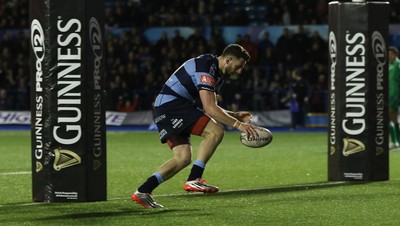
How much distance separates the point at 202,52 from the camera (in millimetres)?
30750

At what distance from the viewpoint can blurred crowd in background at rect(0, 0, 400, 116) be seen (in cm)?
2997

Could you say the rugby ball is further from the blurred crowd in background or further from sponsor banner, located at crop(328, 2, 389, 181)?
the blurred crowd in background

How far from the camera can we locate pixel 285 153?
19.8 metres

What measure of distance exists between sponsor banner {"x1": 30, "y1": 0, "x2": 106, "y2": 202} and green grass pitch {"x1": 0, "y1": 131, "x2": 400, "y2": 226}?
0.25m

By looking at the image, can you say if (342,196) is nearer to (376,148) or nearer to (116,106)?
(376,148)

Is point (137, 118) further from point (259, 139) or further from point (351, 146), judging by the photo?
point (259, 139)

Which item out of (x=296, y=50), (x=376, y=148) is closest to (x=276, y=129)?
(x=296, y=50)

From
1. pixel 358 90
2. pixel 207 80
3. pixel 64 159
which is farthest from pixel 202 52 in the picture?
pixel 207 80

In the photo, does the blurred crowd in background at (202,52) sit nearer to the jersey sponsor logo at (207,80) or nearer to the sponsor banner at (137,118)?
the sponsor banner at (137,118)

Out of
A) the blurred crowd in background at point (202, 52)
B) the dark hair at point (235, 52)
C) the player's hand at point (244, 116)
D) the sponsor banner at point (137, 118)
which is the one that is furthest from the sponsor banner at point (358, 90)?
the sponsor banner at point (137, 118)

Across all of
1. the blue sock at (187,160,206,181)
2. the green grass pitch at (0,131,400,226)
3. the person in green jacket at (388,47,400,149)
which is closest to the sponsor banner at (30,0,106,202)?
the green grass pitch at (0,131,400,226)

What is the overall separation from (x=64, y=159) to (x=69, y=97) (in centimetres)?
62

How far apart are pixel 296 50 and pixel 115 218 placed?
20.7m

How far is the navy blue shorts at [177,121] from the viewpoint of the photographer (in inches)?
428
